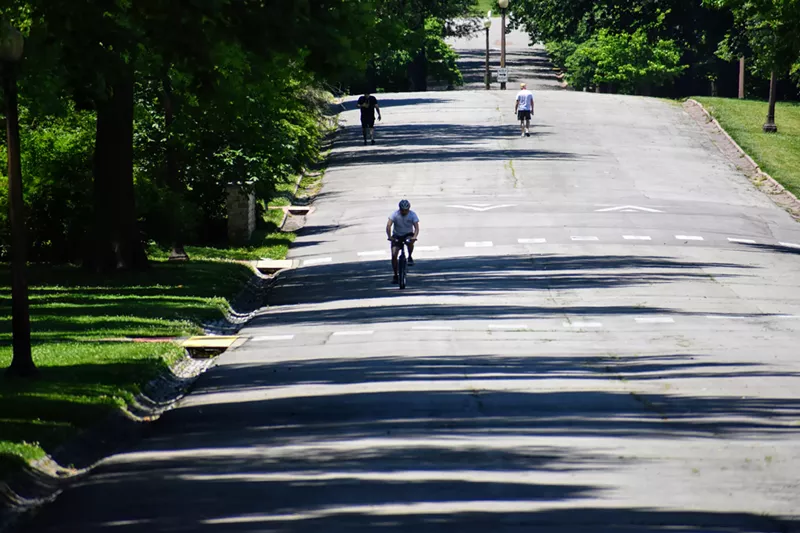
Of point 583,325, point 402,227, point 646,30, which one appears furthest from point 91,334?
point 646,30

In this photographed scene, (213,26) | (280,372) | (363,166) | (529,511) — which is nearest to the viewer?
(529,511)

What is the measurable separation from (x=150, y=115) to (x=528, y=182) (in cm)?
1502

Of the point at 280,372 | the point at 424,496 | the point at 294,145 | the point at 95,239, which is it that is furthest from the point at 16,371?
the point at 294,145

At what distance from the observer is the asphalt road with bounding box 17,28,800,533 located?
10.2 metres

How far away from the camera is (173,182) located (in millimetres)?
31531

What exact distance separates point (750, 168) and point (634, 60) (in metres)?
31.5

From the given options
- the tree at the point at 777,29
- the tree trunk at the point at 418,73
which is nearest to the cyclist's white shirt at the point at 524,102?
the tree at the point at 777,29

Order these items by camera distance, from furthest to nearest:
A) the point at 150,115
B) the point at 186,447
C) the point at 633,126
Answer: the point at 633,126
the point at 150,115
the point at 186,447

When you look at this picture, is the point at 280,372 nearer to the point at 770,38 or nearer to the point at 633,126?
the point at 770,38

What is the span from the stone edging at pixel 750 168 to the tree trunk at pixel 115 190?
20.0 meters

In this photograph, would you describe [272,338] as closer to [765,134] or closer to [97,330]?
[97,330]

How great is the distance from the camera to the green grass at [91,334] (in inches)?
552

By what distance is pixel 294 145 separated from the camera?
3572cm

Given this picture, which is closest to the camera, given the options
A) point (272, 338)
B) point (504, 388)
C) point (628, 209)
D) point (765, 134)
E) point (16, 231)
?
point (504, 388)
